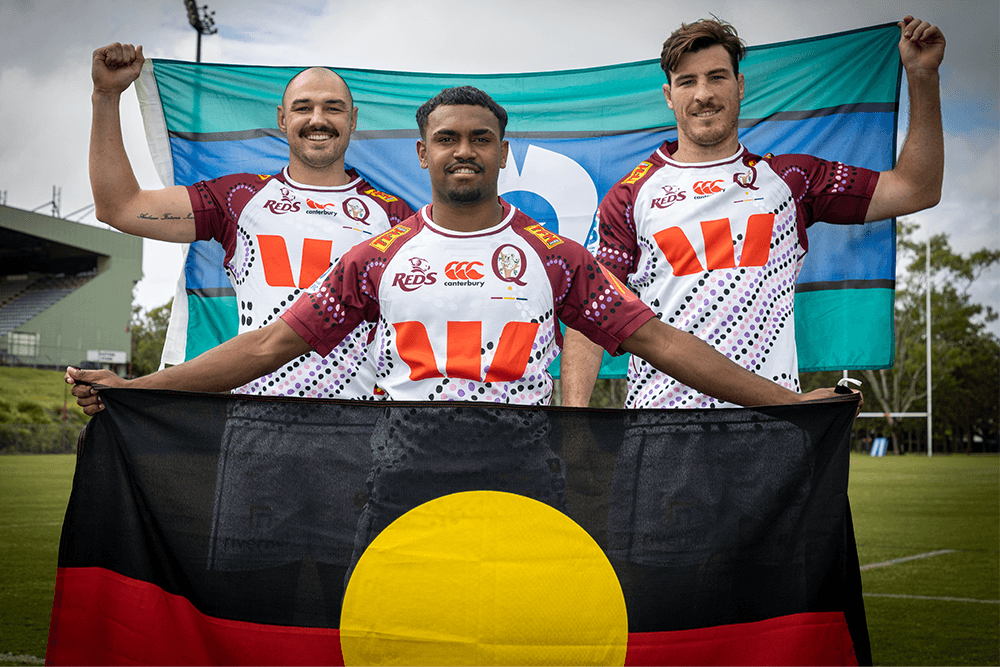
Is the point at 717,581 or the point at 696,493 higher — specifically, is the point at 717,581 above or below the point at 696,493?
below

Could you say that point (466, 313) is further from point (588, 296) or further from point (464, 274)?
point (588, 296)

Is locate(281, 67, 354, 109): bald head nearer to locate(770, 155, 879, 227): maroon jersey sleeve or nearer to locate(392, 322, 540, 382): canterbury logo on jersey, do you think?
locate(392, 322, 540, 382): canterbury logo on jersey

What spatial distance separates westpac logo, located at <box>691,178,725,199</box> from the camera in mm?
3018

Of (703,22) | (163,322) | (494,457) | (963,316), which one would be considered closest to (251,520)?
(494,457)

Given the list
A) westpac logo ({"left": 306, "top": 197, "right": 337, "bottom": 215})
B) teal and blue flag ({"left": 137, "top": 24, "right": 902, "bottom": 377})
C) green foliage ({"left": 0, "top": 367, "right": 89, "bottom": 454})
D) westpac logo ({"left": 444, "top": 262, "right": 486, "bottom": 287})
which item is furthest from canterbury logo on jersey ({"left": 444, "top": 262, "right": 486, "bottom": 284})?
green foliage ({"left": 0, "top": 367, "right": 89, "bottom": 454})

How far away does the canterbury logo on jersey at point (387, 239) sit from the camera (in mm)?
2479

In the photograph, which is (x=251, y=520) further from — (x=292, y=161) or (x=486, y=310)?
(x=292, y=161)

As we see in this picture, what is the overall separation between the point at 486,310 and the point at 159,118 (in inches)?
107

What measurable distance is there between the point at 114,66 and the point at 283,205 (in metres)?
0.76

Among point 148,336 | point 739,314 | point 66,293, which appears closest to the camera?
point 739,314

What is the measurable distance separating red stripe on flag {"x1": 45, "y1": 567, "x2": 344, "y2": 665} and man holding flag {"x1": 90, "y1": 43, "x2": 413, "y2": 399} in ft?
3.22

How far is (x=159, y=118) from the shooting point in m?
4.25

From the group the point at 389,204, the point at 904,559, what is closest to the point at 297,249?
the point at 389,204

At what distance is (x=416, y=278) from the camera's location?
93.7 inches
